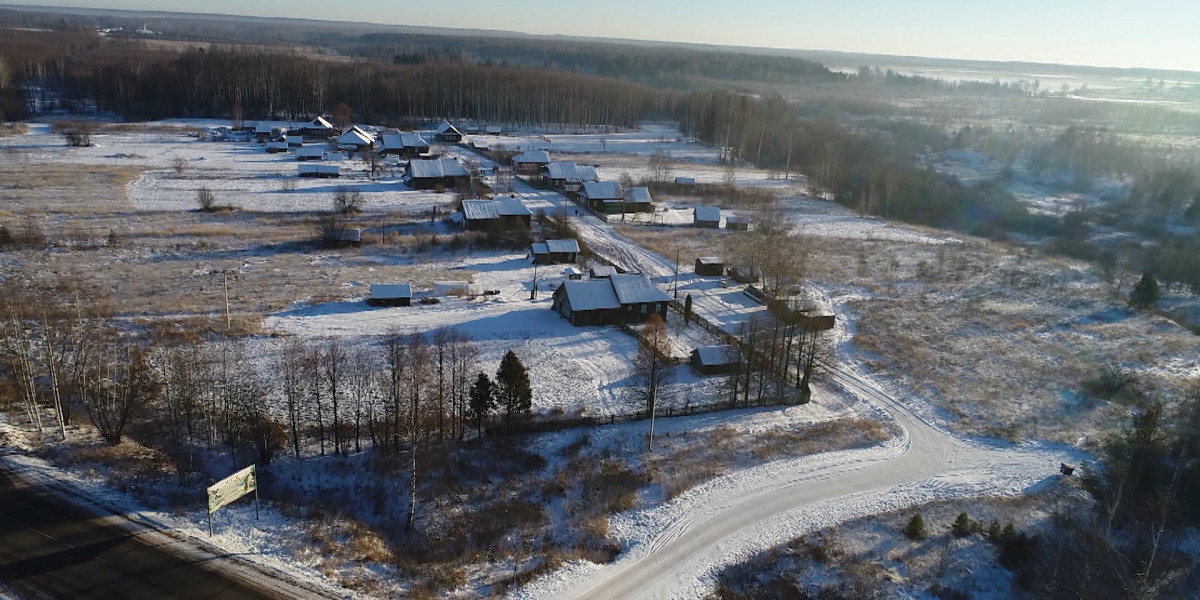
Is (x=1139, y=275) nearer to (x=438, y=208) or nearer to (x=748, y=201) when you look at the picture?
(x=748, y=201)

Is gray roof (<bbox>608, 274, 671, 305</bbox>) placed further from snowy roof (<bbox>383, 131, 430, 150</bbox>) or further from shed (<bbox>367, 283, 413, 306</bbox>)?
snowy roof (<bbox>383, 131, 430, 150</bbox>)

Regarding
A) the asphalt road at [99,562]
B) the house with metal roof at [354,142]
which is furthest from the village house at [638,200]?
the asphalt road at [99,562]

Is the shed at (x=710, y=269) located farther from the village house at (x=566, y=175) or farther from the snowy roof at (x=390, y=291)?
the village house at (x=566, y=175)

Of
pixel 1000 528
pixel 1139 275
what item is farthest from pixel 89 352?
pixel 1139 275

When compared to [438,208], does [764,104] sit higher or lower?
higher

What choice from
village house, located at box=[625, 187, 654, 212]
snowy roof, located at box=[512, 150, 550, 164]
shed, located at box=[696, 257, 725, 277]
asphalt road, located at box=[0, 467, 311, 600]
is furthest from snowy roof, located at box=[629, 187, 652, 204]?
asphalt road, located at box=[0, 467, 311, 600]

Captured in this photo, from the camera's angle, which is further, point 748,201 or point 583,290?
point 748,201
